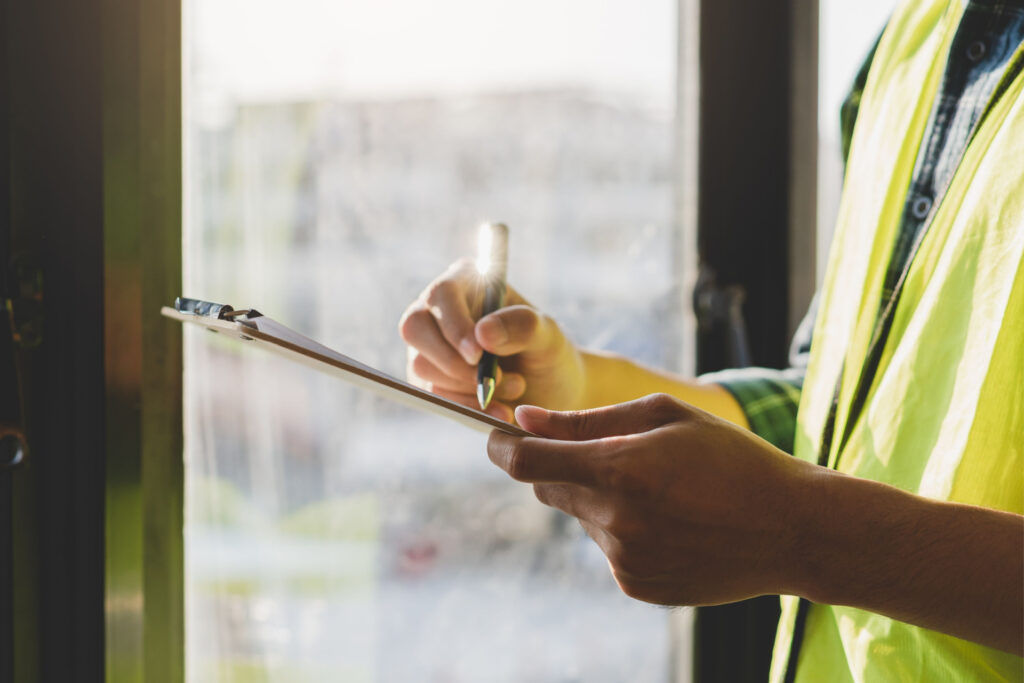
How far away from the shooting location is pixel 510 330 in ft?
2.20

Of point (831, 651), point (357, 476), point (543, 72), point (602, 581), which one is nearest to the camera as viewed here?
point (831, 651)

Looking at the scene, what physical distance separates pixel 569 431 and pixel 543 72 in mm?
729

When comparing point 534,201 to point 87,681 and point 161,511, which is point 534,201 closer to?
point 161,511

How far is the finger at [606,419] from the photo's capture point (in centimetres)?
49

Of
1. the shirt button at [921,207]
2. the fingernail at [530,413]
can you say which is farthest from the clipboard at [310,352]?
the shirt button at [921,207]

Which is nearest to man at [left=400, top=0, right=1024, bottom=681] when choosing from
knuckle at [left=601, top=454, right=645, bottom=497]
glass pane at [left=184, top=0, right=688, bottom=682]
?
knuckle at [left=601, top=454, right=645, bottom=497]

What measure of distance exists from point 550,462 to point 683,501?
82 millimetres

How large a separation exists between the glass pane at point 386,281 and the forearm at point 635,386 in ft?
0.87

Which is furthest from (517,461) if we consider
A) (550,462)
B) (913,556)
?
(913,556)

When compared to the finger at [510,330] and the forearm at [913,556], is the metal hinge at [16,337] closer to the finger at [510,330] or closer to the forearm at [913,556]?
the finger at [510,330]

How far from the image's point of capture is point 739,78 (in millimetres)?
1231

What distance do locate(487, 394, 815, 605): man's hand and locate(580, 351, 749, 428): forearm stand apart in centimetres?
35

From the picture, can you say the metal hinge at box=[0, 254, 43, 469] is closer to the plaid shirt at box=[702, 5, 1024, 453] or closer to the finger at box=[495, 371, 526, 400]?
the finger at box=[495, 371, 526, 400]

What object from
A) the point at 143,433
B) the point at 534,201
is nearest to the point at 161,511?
the point at 143,433
